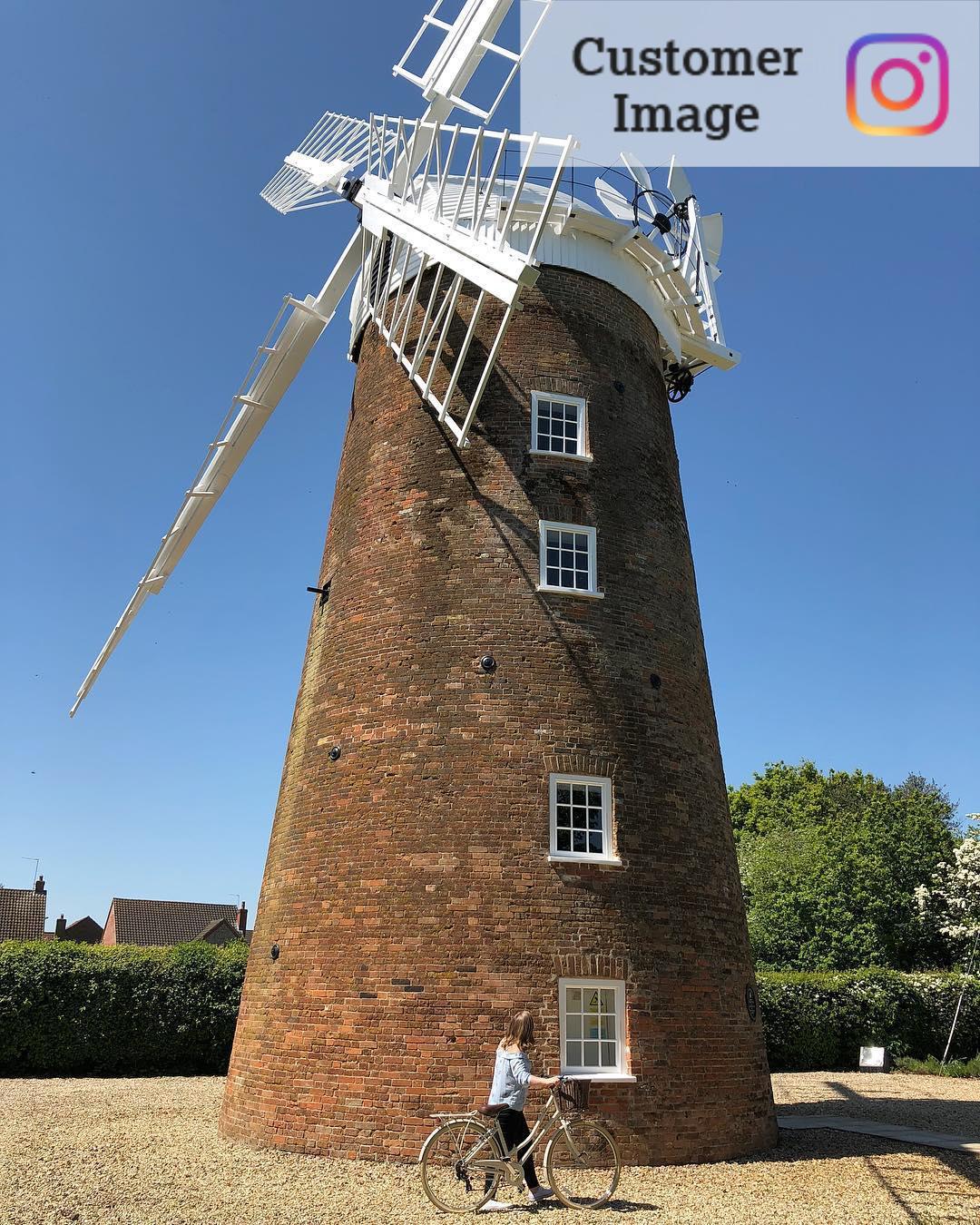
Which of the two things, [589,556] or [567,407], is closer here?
[589,556]

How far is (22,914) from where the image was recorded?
39406 mm

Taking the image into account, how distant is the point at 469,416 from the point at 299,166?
8.06m

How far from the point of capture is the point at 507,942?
37.4 ft

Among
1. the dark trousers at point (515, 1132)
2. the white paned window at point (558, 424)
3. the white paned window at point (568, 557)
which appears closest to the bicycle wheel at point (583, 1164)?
the dark trousers at point (515, 1132)

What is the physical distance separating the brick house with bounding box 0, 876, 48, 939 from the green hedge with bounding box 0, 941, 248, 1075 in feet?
54.1

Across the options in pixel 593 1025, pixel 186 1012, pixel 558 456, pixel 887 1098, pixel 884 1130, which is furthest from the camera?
pixel 186 1012

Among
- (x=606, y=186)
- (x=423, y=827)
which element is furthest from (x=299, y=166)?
(x=423, y=827)

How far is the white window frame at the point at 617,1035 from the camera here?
11195mm

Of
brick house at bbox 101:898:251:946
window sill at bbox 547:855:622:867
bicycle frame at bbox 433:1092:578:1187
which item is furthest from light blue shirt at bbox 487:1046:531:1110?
brick house at bbox 101:898:251:946

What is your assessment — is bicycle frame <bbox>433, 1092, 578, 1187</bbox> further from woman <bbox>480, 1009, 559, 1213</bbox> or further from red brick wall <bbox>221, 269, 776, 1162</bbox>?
red brick wall <bbox>221, 269, 776, 1162</bbox>

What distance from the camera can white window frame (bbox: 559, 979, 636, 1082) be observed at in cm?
1120

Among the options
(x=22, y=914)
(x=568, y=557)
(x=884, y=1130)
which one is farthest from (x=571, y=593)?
(x=22, y=914)

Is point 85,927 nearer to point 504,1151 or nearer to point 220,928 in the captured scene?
point 220,928

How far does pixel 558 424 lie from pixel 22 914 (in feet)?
116
